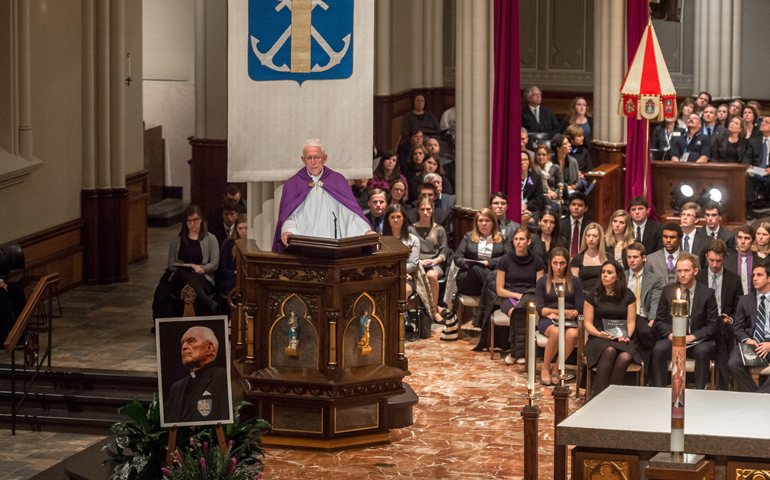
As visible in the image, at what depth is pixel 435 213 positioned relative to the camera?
1127cm

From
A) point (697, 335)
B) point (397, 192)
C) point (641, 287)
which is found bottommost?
point (697, 335)

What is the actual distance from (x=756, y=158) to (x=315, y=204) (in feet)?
26.7

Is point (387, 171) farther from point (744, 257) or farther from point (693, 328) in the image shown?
point (693, 328)

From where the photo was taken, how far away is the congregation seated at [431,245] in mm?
10562

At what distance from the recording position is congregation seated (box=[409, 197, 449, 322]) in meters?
10.6

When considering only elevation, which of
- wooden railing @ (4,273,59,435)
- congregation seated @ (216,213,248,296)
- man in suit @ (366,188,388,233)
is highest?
man in suit @ (366,188,388,233)

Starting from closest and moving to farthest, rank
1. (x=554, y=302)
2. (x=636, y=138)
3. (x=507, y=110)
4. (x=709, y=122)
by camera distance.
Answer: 1. (x=554, y=302)
2. (x=507, y=110)
3. (x=636, y=138)
4. (x=709, y=122)

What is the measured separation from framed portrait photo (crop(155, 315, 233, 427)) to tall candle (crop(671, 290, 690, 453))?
8.13 feet

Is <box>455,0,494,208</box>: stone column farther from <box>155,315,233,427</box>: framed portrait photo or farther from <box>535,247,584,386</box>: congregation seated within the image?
<box>155,315,233,427</box>: framed portrait photo

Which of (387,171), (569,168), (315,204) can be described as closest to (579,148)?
(569,168)

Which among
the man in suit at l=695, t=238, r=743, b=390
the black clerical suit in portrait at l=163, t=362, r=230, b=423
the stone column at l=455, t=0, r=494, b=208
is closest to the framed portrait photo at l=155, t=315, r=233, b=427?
the black clerical suit in portrait at l=163, t=362, r=230, b=423

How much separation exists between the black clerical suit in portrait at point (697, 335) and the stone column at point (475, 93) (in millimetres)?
3444

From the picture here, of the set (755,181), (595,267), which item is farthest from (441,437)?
(755,181)

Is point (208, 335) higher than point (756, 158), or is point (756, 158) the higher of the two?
point (756, 158)
